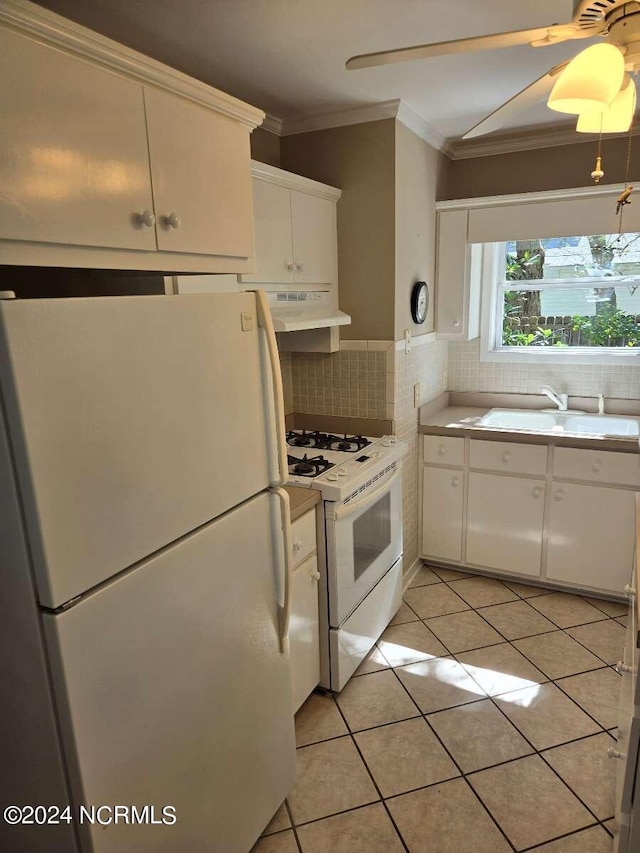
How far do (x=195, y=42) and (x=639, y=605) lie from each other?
85.8 inches

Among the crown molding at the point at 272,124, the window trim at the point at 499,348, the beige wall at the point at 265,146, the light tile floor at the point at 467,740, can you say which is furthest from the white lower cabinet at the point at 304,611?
the window trim at the point at 499,348

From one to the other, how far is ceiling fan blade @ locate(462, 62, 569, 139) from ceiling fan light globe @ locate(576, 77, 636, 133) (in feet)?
0.46

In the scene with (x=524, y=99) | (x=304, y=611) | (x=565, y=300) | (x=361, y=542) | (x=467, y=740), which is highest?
(x=524, y=99)

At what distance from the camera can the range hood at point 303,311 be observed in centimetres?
225

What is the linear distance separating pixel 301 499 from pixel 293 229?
46.3 inches

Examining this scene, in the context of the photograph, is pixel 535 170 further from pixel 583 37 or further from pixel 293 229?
pixel 583 37

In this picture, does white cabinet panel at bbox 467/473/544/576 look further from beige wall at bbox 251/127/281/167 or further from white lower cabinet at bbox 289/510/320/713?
beige wall at bbox 251/127/281/167

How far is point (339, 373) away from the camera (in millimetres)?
2932

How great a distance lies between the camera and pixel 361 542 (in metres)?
2.41

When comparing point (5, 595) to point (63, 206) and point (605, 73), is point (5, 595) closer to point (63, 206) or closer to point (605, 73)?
point (63, 206)

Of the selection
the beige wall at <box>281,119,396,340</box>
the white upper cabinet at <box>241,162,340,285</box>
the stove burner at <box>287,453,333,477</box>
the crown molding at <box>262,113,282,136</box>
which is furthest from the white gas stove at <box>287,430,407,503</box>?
the crown molding at <box>262,113,282,136</box>

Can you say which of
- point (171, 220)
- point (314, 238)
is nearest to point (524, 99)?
point (171, 220)

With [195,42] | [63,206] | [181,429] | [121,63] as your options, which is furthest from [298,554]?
[195,42]

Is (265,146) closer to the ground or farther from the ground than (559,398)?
farther from the ground
